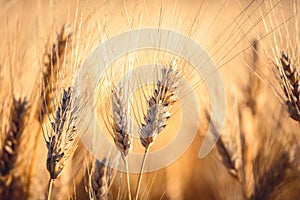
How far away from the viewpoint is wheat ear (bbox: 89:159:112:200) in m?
1.01

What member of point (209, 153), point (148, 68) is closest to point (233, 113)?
point (209, 153)

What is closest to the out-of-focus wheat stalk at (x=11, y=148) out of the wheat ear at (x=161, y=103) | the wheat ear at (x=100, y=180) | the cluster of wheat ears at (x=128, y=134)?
the cluster of wheat ears at (x=128, y=134)

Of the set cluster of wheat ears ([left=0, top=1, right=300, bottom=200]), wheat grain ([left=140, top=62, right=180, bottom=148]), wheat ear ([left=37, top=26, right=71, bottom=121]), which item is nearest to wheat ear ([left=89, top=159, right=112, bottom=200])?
cluster of wheat ears ([left=0, top=1, right=300, bottom=200])

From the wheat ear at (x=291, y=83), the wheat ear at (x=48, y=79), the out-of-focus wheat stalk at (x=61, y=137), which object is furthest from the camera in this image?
the wheat ear at (x=48, y=79)

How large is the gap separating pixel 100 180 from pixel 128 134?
136mm

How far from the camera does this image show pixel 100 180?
3.38 ft

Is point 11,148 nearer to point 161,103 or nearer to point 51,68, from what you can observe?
point 51,68

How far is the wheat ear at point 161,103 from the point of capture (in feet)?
3.10

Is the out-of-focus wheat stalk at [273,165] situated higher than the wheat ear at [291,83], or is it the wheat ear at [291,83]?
the wheat ear at [291,83]

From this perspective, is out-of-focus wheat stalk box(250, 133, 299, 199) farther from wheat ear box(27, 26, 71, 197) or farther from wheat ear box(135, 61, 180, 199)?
wheat ear box(27, 26, 71, 197)

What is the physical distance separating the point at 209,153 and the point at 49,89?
0.67 m

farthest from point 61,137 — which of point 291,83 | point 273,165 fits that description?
point 273,165

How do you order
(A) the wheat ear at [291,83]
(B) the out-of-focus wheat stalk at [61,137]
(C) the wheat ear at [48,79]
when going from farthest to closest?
(C) the wheat ear at [48,79] → (A) the wheat ear at [291,83] → (B) the out-of-focus wheat stalk at [61,137]

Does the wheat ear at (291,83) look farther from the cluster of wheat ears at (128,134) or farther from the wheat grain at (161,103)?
the wheat grain at (161,103)
